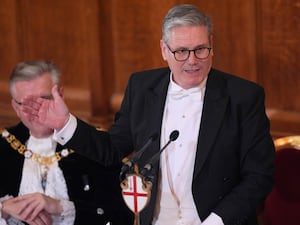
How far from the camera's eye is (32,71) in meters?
3.69

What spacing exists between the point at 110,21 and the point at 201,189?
2.06m

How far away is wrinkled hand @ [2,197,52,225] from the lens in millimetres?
3539

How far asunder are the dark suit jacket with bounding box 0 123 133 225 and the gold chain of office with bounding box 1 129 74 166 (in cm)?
2

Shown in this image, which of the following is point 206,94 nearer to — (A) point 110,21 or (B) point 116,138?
(B) point 116,138

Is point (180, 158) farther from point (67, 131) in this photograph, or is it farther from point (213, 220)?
point (67, 131)

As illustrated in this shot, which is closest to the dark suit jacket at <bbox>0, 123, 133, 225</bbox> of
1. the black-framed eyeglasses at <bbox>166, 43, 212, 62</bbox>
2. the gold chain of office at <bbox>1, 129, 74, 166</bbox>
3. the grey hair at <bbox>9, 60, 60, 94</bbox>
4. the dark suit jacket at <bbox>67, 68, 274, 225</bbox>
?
the gold chain of office at <bbox>1, 129, 74, 166</bbox>

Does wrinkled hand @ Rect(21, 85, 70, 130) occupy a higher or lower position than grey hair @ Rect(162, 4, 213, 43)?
lower

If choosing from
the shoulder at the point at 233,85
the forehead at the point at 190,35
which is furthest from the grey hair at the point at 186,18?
the shoulder at the point at 233,85

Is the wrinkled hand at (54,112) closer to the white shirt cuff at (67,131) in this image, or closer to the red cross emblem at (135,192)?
the white shirt cuff at (67,131)

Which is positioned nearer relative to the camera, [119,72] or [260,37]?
[260,37]

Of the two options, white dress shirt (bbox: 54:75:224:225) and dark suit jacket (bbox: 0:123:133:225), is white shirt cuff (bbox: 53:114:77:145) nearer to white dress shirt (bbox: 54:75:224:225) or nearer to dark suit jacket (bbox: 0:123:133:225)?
white dress shirt (bbox: 54:75:224:225)

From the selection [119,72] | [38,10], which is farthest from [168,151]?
[38,10]

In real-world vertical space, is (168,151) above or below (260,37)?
→ below

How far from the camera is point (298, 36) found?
4125 millimetres
